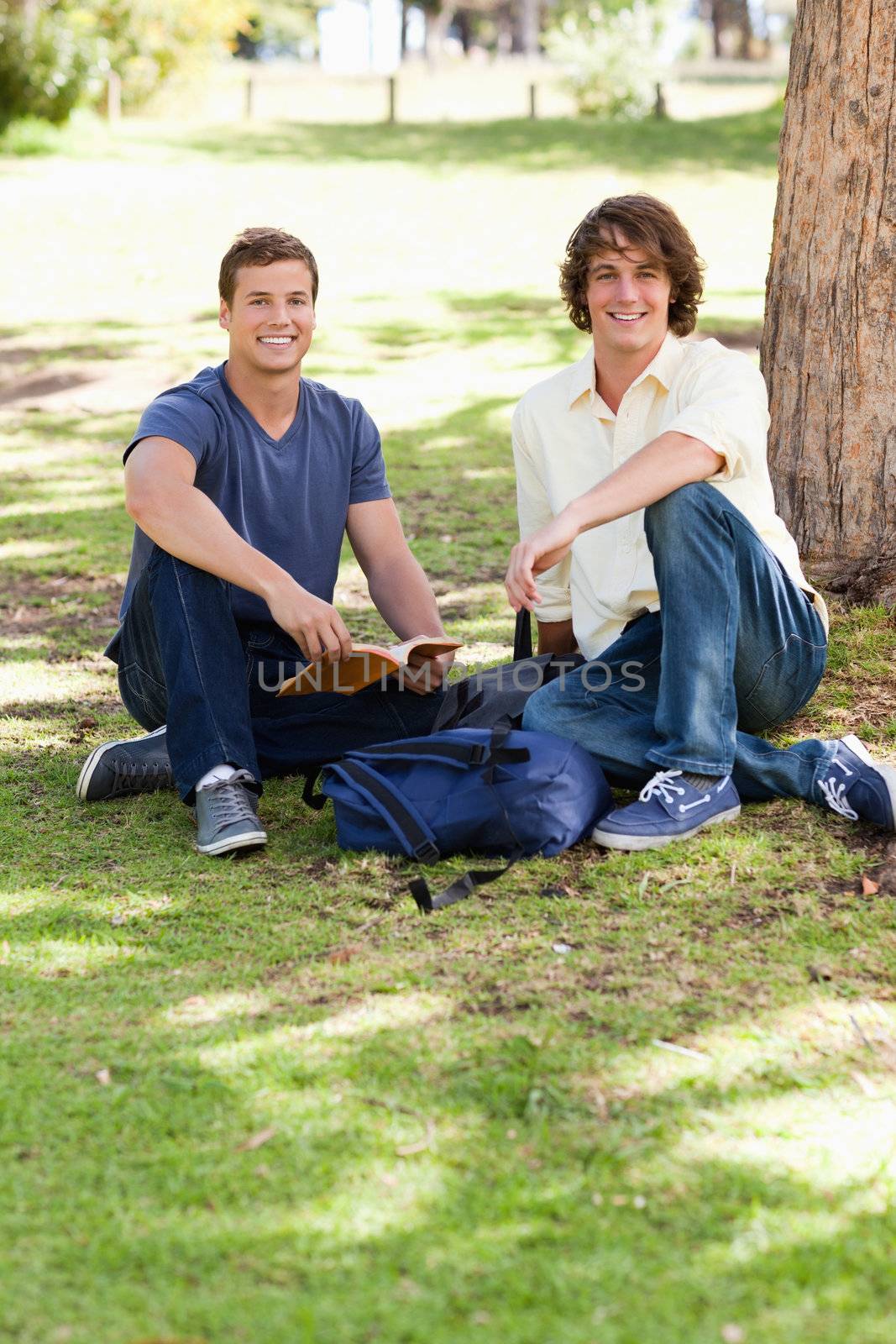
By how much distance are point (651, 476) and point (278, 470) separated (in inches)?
44.2

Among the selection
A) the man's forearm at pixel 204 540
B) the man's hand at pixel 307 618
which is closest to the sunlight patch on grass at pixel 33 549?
the man's forearm at pixel 204 540

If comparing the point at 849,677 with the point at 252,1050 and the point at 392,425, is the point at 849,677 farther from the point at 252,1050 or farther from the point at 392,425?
the point at 392,425

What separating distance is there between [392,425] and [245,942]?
20.7ft

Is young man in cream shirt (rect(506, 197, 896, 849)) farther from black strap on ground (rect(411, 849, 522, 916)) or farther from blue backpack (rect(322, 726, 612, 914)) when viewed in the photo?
black strap on ground (rect(411, 849, 522, 916))

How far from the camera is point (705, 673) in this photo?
126 inches

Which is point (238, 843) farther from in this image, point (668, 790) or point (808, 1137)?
point (808, 1137)

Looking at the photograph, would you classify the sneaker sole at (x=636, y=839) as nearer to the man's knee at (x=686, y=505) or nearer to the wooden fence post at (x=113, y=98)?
the man's knee at (x=686, y=505)

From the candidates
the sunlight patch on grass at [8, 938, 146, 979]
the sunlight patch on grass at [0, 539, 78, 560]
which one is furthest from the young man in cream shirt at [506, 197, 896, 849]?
the sunlight patch on grass at [0, 539, 78, 560]

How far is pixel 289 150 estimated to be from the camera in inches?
774

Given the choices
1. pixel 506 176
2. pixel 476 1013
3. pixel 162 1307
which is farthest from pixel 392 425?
pixel 506 176

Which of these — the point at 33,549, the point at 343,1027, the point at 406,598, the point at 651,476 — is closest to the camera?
the point at 343,1027

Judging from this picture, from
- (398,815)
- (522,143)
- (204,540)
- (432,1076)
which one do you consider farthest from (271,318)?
(522,143)

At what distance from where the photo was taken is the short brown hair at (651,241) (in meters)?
3.39

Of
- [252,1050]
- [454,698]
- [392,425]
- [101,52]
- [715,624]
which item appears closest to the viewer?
[252,1050]
